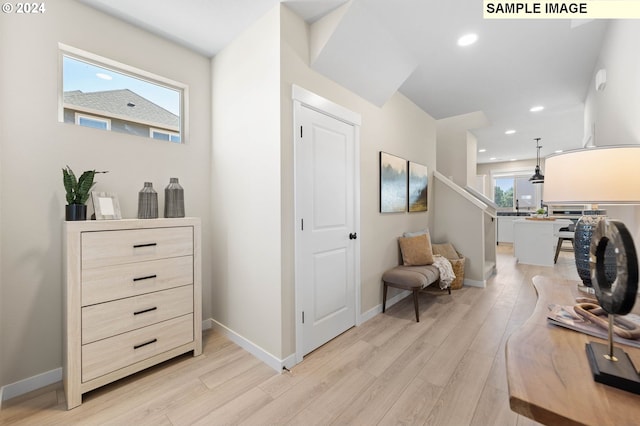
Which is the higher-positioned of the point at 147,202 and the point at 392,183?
the point at 392,183

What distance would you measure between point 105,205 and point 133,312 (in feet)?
2.71

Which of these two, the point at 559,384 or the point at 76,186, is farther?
the point at 76,186

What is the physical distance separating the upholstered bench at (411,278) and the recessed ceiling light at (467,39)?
2.36m

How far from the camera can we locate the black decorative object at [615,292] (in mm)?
666

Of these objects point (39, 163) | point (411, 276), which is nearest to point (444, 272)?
point (411, 276)

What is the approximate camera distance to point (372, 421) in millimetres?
1561

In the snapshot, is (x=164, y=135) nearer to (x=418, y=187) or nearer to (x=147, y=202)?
(x=147, y=202)

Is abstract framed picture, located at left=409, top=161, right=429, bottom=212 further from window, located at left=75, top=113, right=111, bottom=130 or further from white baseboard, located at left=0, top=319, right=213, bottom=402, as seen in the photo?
white baseboard, located at left=0, top=319, right=213, bottom=402

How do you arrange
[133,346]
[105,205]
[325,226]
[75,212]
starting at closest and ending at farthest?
[75,212] < [133,346] < [105,205] < [325,226]

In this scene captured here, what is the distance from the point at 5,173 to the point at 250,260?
66.5 inches

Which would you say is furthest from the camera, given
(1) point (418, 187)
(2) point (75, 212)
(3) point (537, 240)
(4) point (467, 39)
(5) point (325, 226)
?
(3) point (537, 240)

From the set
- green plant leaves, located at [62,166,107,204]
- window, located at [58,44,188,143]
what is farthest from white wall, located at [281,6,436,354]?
green plant leaves, located at [62,166,107,204]

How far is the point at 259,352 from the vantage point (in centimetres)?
220

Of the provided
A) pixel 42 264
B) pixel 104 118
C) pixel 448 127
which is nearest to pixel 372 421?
pixel 42 264
